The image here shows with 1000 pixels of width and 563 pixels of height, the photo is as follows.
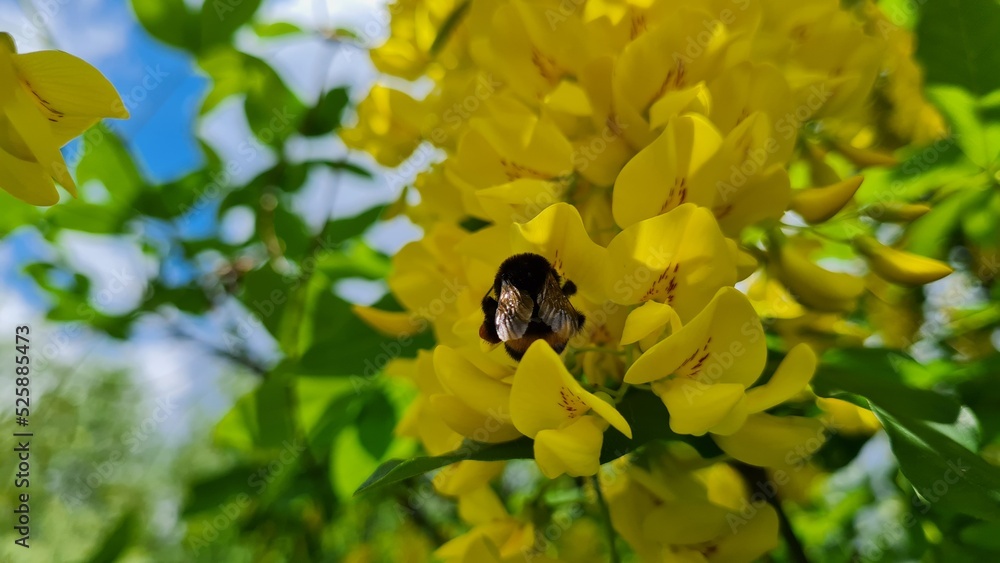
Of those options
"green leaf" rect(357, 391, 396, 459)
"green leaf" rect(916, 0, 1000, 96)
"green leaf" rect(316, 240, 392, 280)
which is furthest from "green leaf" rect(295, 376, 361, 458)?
"green leaf" rect(916, 0, 1000, 96)

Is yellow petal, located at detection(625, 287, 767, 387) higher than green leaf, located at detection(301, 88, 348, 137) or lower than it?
higher

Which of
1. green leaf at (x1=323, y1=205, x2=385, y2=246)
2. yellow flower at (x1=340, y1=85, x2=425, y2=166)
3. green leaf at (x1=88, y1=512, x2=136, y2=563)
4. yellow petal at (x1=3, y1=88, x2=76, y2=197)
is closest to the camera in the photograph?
yellow petal at (x1=3, y1=88, x2=76, y2=197)

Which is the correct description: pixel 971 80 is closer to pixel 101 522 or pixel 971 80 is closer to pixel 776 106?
pixel 776 106

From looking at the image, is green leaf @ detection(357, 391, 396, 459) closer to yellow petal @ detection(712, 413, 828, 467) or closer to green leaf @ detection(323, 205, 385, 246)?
green leaf @ detection(323, 205, 385, 246)

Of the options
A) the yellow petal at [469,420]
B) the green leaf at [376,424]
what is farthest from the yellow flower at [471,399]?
the green leaf at [376,424]

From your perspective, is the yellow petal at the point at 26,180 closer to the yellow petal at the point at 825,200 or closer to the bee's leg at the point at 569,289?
the bee's leg at the point at 569,289

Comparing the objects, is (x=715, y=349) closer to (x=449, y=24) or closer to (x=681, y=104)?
(x=681, y=104)
